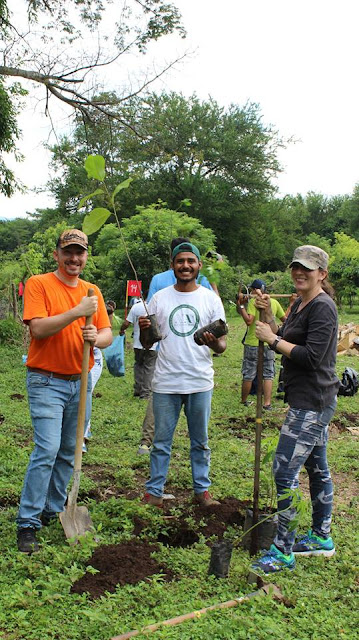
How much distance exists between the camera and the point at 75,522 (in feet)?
12.2

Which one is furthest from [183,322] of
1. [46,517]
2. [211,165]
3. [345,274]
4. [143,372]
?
[211,165]

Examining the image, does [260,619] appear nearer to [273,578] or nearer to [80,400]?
[273,578]

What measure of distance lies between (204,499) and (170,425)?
25.9 inches

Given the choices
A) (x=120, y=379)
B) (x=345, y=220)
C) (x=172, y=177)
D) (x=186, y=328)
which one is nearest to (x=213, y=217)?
(x=172, y=177)

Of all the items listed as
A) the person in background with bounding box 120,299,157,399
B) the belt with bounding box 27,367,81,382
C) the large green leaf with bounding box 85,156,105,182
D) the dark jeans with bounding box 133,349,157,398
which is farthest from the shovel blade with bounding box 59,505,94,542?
the dark jeans with bounding box 133,349,157,398

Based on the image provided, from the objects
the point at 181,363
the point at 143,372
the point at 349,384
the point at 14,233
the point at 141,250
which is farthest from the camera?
the point at 14,233

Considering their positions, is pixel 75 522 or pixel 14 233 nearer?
pixel 75 522

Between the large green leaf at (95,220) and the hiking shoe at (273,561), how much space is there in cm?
229

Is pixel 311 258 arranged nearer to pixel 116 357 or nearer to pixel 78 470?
pixel 78 470

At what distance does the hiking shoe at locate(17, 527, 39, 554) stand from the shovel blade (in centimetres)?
21

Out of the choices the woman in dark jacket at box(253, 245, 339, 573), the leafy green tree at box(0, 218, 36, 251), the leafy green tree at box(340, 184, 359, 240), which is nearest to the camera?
the woman in dark jacket at box(253, 245, 339, 573)

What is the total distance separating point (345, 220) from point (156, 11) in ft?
146

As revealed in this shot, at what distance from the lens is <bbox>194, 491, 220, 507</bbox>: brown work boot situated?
14.4 ft

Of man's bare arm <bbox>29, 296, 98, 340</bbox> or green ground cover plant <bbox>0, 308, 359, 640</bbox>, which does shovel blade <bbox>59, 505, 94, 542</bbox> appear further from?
man's bare arm <bbox>29, 296, 98, 340</bbox>
